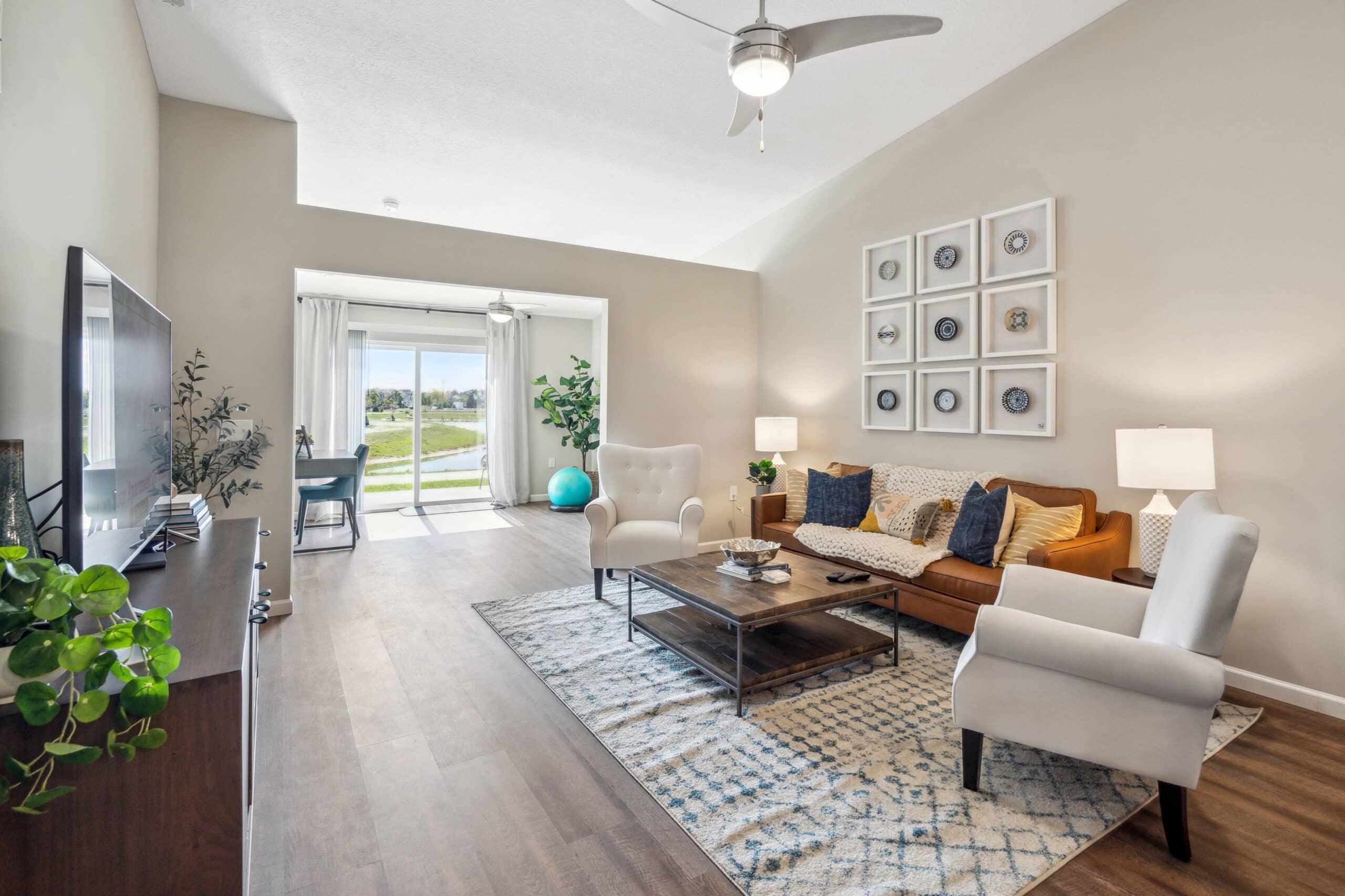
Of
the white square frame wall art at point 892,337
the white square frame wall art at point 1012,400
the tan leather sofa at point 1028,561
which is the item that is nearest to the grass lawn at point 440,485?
the white square frame wall art at point 892,337

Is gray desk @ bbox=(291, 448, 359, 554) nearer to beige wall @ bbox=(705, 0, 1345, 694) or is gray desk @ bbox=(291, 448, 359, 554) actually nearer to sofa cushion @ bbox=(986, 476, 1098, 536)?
beige wall @ bbox=(705, 0, 1345, 694)

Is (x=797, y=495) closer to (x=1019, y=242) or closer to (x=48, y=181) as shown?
(x=1019, y=242)

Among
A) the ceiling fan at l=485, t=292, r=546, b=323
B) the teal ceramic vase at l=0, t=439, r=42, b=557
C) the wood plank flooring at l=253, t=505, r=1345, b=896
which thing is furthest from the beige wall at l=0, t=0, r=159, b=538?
the ceiling fan at l=485, t=292, r=546, b=323

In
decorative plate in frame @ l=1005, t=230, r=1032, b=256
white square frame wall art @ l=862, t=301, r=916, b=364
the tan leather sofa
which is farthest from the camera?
white square frame wall art @ l=862, t=301, r=916, b=364

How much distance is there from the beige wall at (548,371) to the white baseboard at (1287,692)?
616 cm

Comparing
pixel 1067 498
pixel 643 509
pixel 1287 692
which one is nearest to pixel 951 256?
pixel 1067 498

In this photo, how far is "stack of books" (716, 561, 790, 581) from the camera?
288 cm

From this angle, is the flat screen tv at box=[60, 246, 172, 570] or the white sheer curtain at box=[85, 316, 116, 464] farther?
the white sheer curtain at box=[85, 316, 116, 464]

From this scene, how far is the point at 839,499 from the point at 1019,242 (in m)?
1.85

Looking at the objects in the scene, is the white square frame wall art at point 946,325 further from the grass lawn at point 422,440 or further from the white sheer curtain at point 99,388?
the grass lawn at point 422,440

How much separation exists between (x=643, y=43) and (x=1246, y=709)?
4.03 m

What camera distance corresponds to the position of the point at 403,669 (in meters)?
2.86

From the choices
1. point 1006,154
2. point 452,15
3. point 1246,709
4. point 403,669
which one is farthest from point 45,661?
point 1006,154

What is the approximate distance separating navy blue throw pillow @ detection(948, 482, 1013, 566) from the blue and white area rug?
1.71ft
